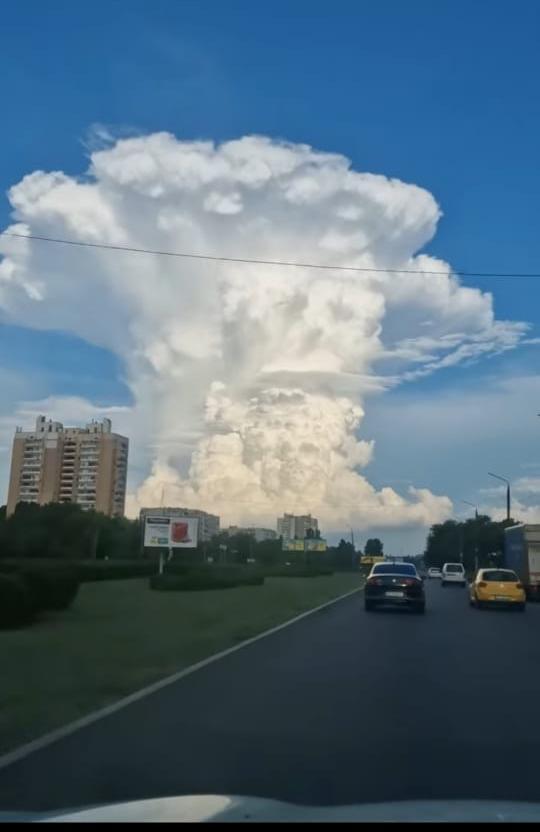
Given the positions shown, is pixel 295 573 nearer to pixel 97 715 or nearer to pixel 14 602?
pixel 14 602

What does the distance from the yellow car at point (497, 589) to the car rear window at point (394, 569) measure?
12.5 ft

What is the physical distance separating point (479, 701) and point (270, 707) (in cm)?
262

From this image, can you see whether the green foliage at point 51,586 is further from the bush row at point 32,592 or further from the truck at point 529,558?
the truck at point 529,558

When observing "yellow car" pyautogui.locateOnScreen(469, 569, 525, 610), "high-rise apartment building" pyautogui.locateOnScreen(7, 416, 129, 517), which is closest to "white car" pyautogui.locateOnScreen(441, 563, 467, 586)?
"high-rise apartment building" pyautogui.locateOnScreen(7, 416, 129, 517)

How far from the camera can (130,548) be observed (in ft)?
294

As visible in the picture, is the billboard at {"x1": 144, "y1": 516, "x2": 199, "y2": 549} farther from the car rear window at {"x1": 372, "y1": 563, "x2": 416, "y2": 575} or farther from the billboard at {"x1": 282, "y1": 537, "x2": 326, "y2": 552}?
the billboard at {"x1": 282, "y1": 537, "x2": 326, "y2": 552}

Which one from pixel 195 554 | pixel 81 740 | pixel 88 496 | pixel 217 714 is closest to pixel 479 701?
pixel 217 714

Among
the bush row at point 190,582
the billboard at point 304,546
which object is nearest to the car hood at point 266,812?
the bush row at point 190,582

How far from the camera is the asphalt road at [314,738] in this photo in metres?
7.11

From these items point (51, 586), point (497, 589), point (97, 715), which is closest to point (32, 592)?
point (51, 586)

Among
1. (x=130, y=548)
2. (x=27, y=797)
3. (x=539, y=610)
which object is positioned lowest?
(x=27, y=797)

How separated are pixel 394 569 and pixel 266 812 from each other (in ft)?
90.6

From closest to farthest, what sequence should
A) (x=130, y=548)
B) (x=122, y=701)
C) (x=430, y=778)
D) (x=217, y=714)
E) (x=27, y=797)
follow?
(x=27, y=797)
(x=430, y=778)
(x=217, y=714)
(x=122, y=701)
(x=130, y=548)

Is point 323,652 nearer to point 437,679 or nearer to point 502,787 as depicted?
point 437,679
